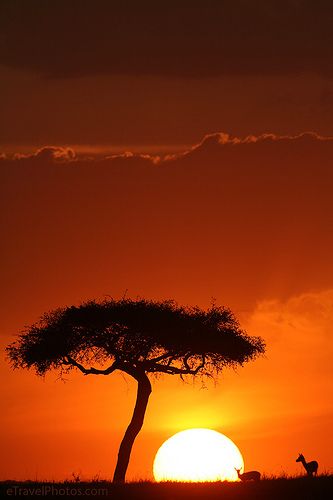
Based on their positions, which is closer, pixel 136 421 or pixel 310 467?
pixel 310 467

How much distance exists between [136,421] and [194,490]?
1193 centimetres

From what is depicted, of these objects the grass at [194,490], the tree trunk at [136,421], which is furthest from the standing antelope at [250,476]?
the tree trunk at [136,421]

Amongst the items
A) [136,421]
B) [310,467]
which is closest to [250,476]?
[310,467]

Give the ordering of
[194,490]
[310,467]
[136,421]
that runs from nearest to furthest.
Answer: [194,490], [310,467], [136,421]

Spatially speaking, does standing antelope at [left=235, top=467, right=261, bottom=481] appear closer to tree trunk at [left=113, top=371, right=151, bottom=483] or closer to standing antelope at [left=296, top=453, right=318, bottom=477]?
standing antelope at [left=296, top=453, right=318, bottom=477]

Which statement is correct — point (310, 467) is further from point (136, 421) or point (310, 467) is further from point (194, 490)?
point (136, 421)

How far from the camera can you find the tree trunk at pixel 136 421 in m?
56.9

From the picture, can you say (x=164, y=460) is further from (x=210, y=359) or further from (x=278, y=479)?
(x=278, y=479)

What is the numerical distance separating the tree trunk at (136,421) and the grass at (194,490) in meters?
7.10

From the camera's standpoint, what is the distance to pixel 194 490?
46.0 meters

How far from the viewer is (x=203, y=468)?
5512 centimetres

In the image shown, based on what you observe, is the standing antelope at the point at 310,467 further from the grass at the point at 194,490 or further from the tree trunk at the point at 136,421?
the tree trunk at the point at 136,421

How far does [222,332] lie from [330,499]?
16013mm

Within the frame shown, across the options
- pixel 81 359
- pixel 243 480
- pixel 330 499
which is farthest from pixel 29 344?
pixel 330 499
